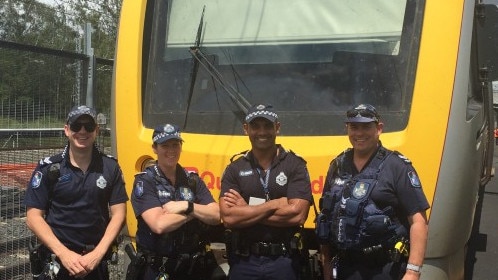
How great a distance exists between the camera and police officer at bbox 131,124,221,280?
130 inches

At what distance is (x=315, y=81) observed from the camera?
142 inches

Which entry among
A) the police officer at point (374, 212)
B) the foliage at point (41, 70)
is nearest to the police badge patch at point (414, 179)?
the police officer at point (374, 212)

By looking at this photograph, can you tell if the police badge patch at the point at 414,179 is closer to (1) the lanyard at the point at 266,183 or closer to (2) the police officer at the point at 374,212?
(2) the police officer at the point at 374,212

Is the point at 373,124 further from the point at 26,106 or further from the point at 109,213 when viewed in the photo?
the point at 26,106

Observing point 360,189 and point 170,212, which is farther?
point 170,212

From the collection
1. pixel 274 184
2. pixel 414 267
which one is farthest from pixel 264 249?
pixel 414 267

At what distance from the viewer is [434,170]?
3.22m

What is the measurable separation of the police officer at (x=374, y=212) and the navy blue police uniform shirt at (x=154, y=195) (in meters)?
0.78

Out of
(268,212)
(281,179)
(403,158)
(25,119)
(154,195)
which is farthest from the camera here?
(25,119)

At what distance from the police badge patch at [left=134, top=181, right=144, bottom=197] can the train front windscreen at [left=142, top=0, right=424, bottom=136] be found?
1.77 feet

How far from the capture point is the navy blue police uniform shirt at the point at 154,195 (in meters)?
3.37

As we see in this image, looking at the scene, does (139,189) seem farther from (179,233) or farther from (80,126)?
(80,126)

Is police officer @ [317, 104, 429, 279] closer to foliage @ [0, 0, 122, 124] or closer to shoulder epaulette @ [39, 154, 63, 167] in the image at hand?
shoulder epaulette @ [39, 154, 63, 167]

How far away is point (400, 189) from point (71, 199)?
181 centimetres
